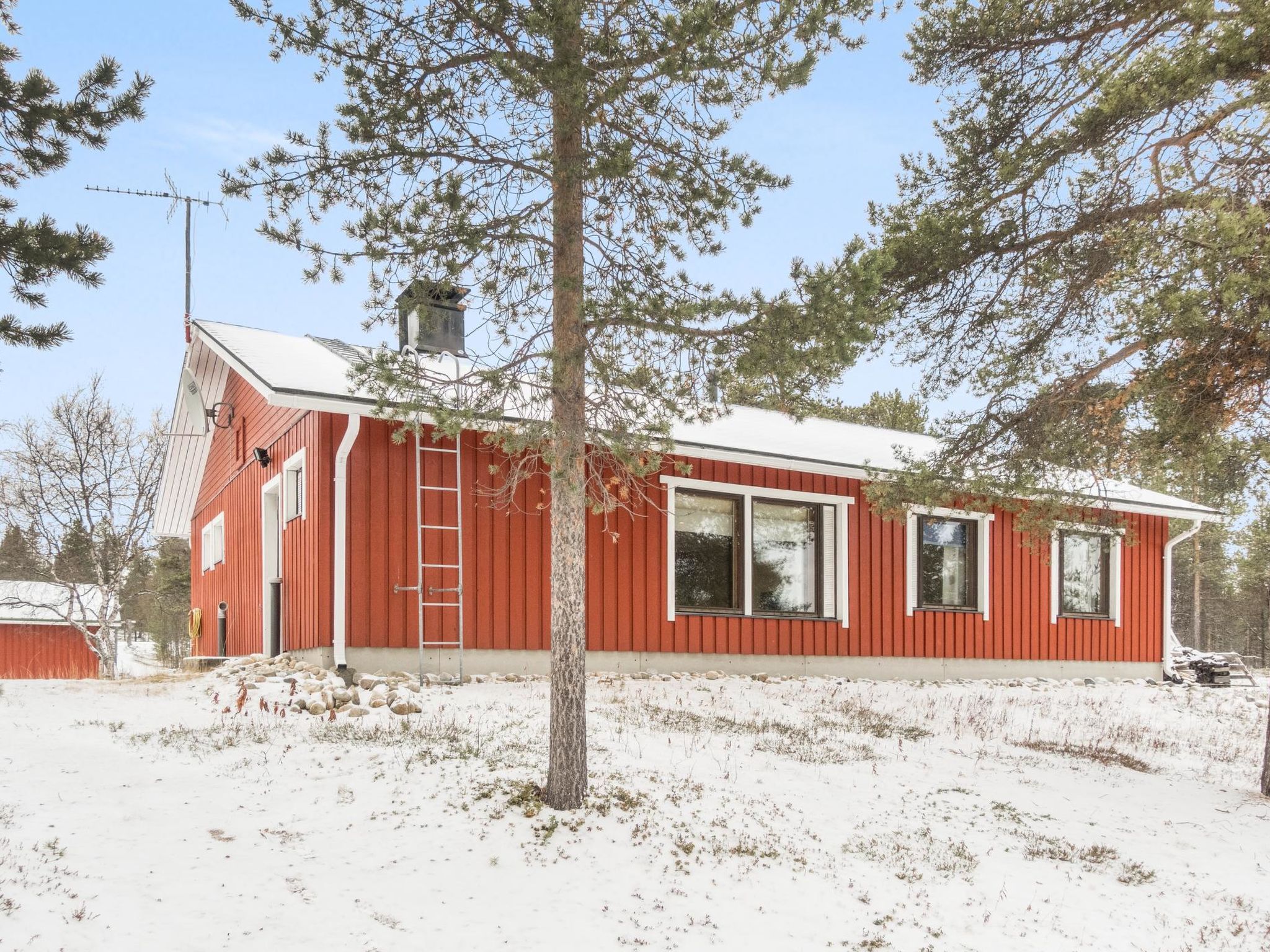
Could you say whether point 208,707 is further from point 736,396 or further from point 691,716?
point 736,396

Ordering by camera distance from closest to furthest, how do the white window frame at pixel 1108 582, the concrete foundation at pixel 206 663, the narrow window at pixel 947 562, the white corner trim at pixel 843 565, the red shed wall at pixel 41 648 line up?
the concrete foundation at pixel 206 663
the white corner trim at pixel 843 565
the narrow window at pixel 947 562
the white window frame at pixel 1108 582
the red shed wall at pixel 41 648

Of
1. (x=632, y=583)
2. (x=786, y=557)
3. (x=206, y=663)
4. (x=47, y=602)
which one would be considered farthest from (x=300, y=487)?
(x=47, y=602)

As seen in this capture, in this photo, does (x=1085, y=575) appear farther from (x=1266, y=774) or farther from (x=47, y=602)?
(x=47, y=602)

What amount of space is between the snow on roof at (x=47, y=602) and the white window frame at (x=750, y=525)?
1816cm

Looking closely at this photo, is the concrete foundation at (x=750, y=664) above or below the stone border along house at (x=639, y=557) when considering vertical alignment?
below

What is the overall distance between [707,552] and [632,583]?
1.23 m

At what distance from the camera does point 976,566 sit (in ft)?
50.7

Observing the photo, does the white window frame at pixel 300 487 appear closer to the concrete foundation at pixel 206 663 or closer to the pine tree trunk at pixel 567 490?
the concrete foundation at pixel 206 663

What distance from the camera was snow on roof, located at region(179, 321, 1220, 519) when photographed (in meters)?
9.85

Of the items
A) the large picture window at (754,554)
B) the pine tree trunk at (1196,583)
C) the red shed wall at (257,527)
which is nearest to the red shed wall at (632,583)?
the large picture window at (754,554)

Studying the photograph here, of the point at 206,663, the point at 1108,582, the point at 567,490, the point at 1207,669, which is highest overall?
the point at 567,490

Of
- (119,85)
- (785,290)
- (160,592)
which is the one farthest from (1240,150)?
(160,592)

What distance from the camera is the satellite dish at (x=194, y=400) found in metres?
14.6

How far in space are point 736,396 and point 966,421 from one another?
3643 mm
